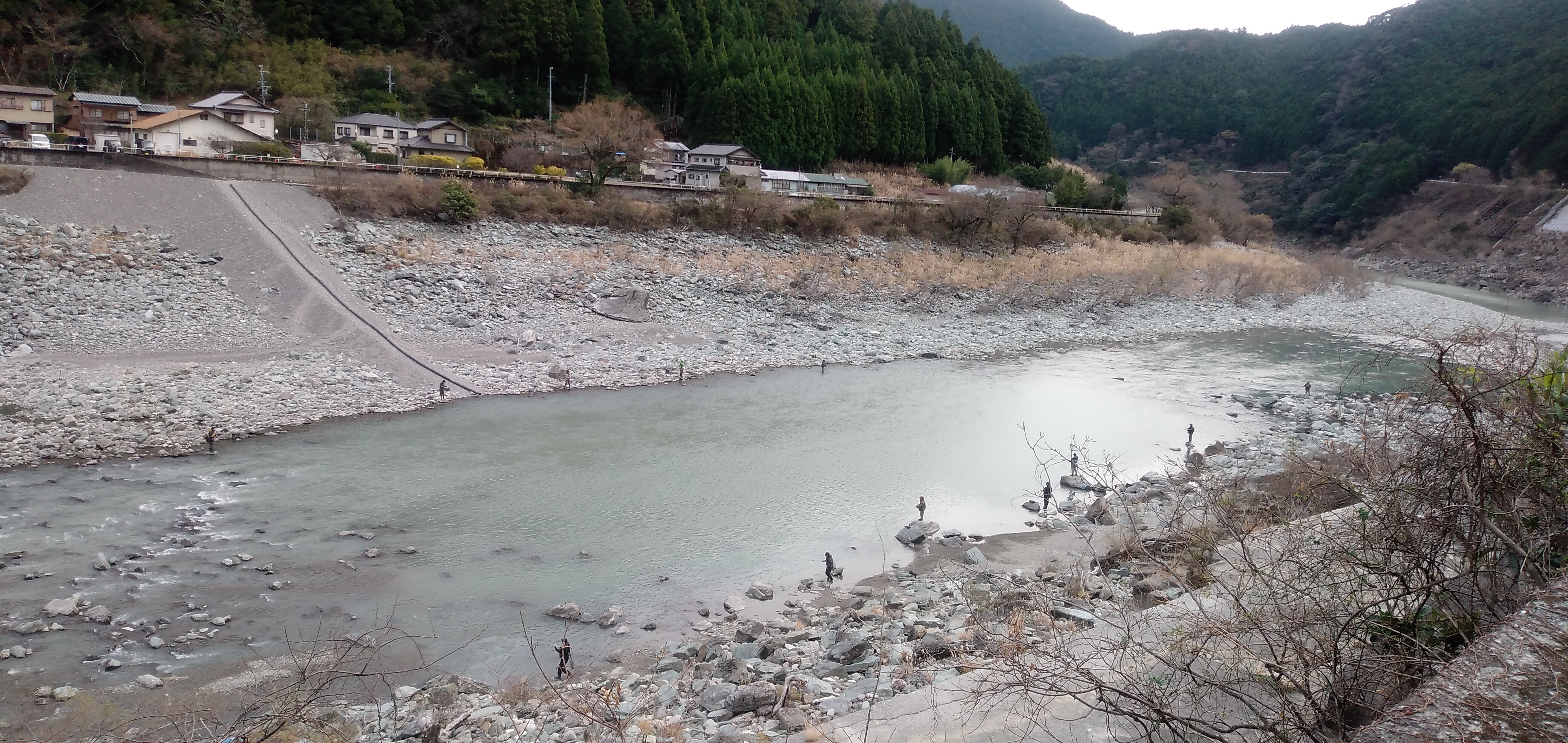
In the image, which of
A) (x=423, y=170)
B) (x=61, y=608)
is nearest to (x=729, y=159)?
(x=423, y=170)

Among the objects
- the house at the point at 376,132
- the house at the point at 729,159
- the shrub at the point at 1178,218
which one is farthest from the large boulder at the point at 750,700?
the shrub at the point at 1178,218

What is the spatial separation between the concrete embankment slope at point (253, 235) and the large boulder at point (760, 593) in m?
8.13

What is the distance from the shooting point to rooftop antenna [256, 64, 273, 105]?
99.7ft

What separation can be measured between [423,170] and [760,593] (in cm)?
2002

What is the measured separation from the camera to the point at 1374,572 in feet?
10.5

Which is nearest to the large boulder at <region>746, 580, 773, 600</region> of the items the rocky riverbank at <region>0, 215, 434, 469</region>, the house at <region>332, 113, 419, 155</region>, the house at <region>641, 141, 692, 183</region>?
the rocky riverbank at <region>0, 215, 434, 469</region>

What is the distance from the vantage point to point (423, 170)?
23.2 m

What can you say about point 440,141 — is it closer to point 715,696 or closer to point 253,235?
point 253,235

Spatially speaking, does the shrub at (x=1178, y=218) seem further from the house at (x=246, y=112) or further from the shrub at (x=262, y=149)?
the house at (x=246, y=112)

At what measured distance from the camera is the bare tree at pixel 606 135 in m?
26.4

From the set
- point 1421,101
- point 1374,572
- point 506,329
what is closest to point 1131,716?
point 1374,572

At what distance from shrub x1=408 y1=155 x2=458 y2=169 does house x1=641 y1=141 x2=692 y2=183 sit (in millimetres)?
6474

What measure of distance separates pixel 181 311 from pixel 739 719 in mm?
14512

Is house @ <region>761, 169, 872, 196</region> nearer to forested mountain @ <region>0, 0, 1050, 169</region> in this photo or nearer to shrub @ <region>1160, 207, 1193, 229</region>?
forested mountain @ <region>0, 0, 1050, 169</region>
